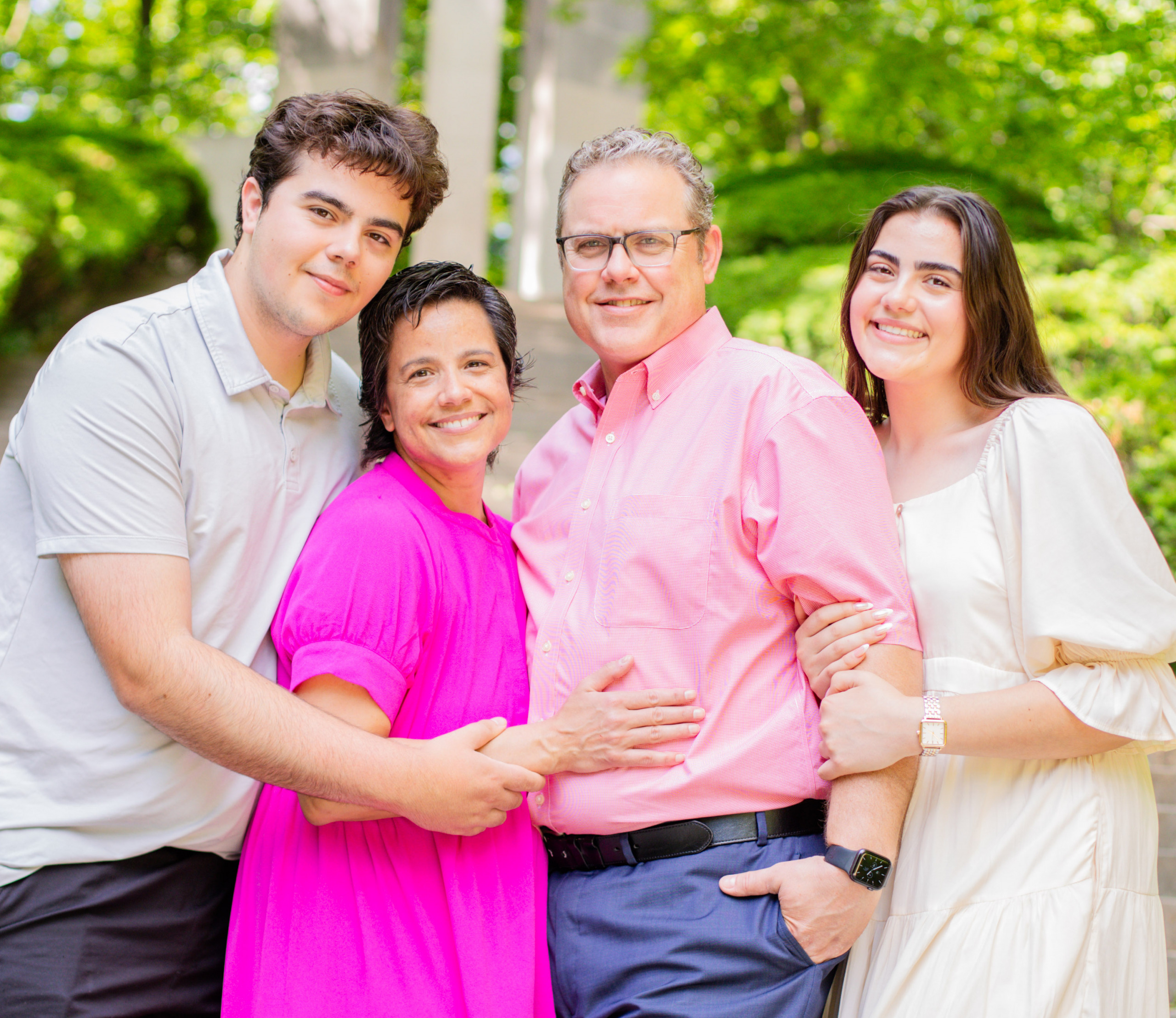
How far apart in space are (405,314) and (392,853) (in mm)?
1181

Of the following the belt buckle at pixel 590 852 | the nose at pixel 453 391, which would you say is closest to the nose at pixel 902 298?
the nose at pixel 453 391

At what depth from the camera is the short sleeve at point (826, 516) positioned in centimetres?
213

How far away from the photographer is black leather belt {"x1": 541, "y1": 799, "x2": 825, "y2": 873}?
84.7 inches

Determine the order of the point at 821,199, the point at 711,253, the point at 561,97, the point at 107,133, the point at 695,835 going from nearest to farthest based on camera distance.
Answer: the point at 695,835
the point at 711,253
the point at 821,199
the point at 107,133
the point at 561,97

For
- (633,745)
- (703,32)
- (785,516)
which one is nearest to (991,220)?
(785,516)

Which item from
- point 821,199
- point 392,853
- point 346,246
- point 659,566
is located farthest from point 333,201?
point 821,199

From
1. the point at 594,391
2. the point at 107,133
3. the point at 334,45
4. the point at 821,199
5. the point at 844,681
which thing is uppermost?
the point at 334,45

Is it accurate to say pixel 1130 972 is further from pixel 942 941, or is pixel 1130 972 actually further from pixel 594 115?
pixel 594 115

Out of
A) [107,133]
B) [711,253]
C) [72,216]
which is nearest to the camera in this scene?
[711,253]

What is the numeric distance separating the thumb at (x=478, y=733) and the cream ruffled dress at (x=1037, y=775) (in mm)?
913

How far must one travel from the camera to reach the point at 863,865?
2.05 metres

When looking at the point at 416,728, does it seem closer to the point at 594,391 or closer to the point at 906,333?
the point at 594,391

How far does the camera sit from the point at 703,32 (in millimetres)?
10766

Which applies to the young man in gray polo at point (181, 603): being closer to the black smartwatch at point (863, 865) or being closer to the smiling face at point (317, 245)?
the smiling face at point (317, 245)
